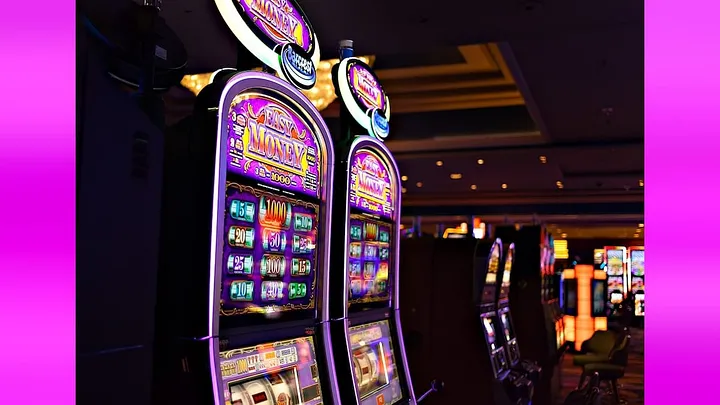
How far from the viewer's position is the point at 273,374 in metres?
2.00

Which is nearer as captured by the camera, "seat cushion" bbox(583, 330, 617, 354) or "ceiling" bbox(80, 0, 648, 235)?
"ceiling" bbox(80, 0, 648, 235)

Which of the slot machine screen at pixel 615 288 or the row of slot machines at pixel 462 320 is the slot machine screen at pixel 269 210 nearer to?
the row of slot machines at pixel 462 320

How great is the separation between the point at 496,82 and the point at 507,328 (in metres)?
2.63

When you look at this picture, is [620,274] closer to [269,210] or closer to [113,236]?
[269,210]

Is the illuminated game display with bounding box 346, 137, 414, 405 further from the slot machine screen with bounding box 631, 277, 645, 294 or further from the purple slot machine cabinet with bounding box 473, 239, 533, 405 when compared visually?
the slot machine screen with bounding box 631, 277, 645, 294

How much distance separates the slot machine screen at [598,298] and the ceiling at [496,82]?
63.6 inches

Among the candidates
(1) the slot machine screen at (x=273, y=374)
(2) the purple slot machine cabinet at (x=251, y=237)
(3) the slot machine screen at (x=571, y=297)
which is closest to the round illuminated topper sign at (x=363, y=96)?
(2) the purple slot machine cabinet at (x=251, y=237)

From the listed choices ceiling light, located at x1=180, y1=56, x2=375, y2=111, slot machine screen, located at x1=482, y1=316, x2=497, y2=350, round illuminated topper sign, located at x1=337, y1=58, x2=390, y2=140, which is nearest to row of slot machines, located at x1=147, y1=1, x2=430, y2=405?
round illuminated topper sign, located at x1=337, y1=58, x2=390, y2=140

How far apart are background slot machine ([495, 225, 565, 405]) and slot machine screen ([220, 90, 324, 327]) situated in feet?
17.0

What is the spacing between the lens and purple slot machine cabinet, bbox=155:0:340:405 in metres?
1.76

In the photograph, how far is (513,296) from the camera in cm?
757

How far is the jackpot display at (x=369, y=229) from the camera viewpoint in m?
2.78

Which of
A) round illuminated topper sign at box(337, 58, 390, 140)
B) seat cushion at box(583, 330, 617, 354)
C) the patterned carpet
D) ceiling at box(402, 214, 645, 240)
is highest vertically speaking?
round illuminated topper sign at box(337, 58, 390, 140)
